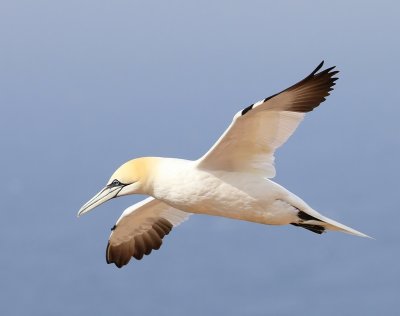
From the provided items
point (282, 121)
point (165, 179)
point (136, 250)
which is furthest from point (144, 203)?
point (282, 121)

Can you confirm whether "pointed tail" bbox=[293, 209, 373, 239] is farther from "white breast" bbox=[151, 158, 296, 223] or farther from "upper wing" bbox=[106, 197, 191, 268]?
"upper wing" bbox=[106, 197, 191, 268]

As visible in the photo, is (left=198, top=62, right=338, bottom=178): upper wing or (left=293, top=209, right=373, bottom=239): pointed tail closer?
(left=198, top=62, right=338, bottom=178): upper wing

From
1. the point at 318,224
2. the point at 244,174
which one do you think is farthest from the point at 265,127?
the point at 318,224

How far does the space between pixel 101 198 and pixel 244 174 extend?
65.4 inches

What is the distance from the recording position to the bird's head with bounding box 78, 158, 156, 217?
1171 cm

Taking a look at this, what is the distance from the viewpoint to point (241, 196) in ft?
37.7

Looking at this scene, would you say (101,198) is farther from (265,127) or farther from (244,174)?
(265,127)

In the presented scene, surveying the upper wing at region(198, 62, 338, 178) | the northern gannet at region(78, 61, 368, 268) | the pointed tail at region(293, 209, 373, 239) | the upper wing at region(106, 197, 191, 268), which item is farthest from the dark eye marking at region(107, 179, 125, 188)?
the pointed tail at region(293, 209, 373, 239)

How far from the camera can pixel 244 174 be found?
38.2 feet

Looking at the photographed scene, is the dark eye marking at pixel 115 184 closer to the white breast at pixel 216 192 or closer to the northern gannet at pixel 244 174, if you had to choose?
the northern gannet at pixel 244 174

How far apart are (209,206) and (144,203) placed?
6.80 ft

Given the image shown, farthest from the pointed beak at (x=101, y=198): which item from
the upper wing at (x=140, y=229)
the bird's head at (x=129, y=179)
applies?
the upper wing at (x=140, y=229)

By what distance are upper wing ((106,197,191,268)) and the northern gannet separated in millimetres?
1702

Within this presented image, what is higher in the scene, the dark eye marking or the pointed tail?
the dark eye marking
